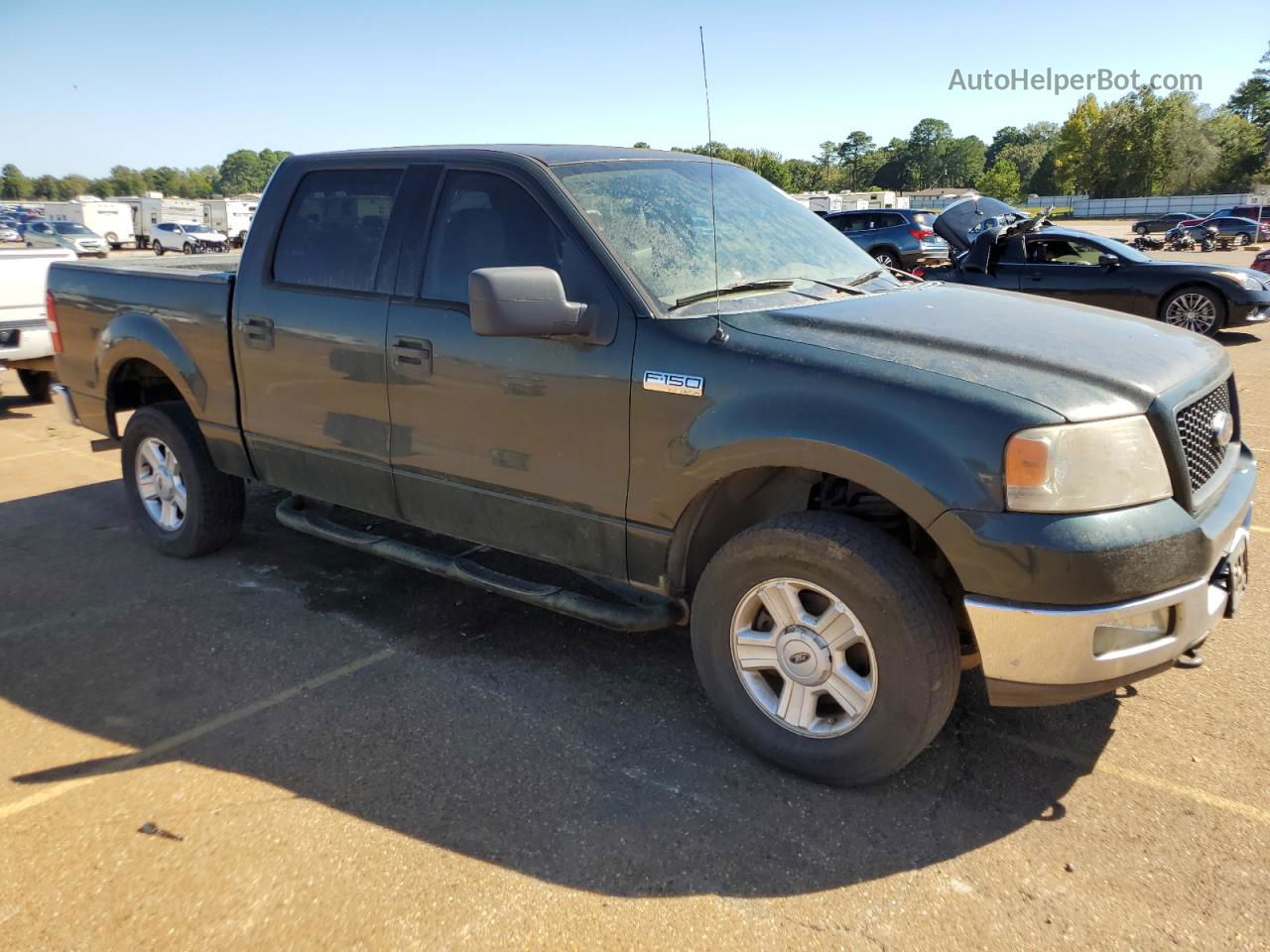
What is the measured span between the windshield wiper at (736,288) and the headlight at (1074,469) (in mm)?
1211

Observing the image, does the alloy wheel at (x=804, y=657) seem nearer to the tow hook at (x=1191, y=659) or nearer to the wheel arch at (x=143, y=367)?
the tow hook at (x=1191, y=659)

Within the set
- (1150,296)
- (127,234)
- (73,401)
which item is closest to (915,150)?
(127,234)

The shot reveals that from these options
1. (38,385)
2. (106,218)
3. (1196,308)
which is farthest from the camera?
(106,218)

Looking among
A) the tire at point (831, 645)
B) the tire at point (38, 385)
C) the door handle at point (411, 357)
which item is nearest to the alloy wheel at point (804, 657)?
the tire at point (831, 645)

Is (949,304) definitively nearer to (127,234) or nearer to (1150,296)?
(1150,296)

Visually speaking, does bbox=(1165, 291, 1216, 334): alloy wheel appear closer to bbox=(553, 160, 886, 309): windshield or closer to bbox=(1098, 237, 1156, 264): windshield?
bbox=(1098, 237, 1156, 264): windshield

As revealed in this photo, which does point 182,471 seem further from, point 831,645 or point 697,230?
point 831,645

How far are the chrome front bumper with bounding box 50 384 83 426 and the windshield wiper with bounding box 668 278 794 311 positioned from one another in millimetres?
4069

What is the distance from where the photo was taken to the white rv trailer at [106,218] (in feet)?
154

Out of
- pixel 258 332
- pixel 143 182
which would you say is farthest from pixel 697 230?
pixel 143 182

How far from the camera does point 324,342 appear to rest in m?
4.09

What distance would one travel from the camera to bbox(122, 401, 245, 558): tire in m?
5.00

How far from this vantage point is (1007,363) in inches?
112

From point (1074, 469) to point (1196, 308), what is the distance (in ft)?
38.5
